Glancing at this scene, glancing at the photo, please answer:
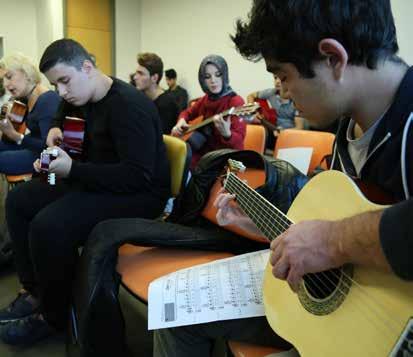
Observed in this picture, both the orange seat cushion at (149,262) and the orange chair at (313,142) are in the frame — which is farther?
the orange chair at (313,142)

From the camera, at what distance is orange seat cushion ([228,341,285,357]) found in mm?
886

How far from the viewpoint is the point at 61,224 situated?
144cm

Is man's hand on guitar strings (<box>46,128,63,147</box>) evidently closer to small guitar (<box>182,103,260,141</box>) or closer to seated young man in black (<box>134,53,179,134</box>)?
small guitar (<box>182,103,260,141</box>)

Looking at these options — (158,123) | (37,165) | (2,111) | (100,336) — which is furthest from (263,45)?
(2,111)

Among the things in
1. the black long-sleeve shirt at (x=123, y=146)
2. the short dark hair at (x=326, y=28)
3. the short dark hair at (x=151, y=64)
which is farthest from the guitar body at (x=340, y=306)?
the short dark hair at (x=151, y=64)

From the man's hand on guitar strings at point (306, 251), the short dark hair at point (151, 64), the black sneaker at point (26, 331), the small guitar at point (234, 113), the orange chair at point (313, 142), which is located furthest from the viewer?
the short dark hair at point (151, 64)

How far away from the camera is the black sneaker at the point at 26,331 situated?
1586 millimetres

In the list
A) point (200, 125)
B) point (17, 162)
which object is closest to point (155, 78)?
point (200, 125)

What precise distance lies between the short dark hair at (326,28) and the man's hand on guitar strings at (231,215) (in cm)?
52

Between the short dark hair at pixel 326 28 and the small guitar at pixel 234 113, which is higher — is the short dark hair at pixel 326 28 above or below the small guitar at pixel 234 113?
above

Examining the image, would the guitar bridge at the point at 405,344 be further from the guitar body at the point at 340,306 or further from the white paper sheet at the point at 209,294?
the white paper sheet at the point at 209,294

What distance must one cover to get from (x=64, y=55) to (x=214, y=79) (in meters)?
1.32

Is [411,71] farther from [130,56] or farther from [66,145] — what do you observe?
[130,56]

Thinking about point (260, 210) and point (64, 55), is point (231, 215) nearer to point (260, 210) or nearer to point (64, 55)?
point (260, 210)
